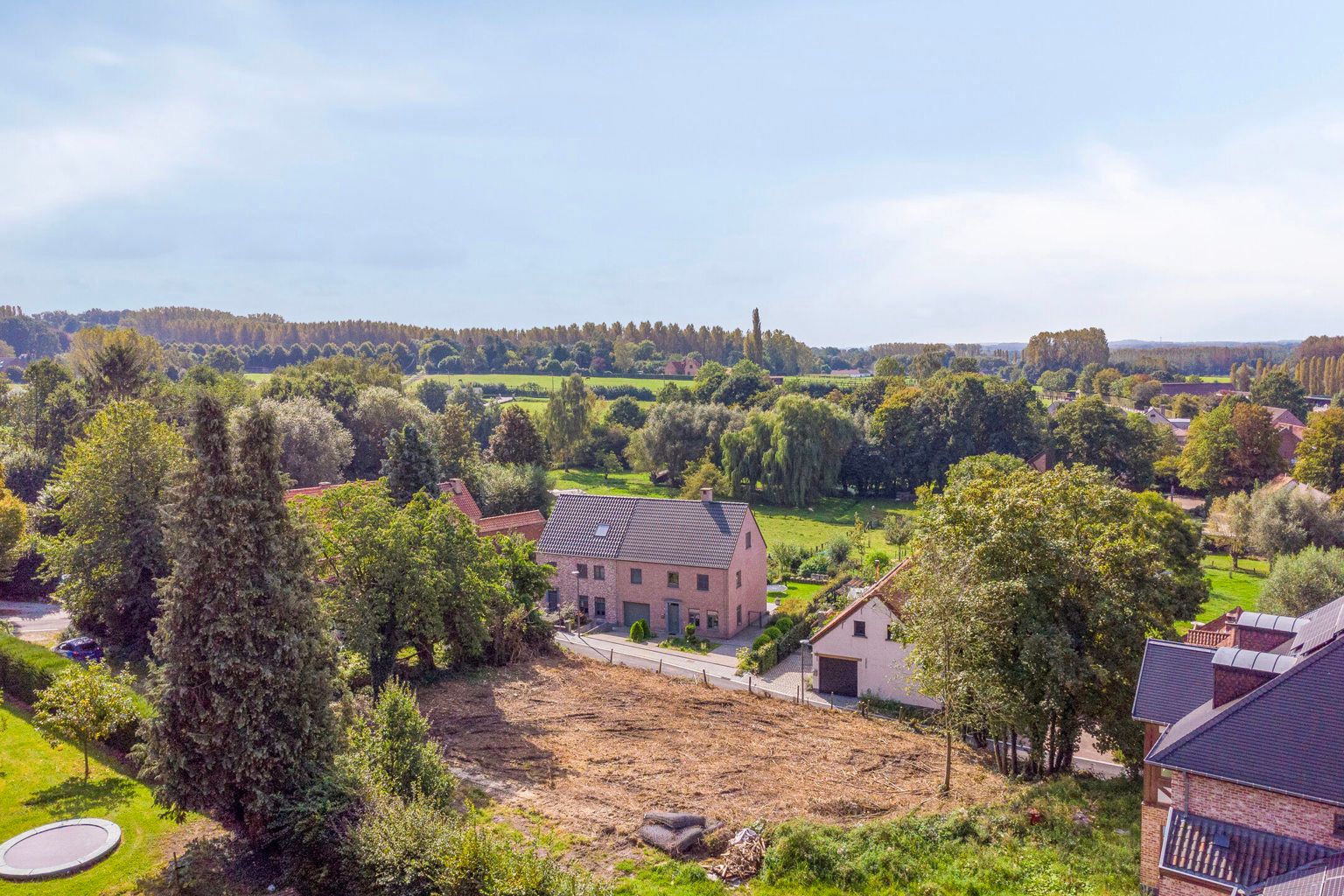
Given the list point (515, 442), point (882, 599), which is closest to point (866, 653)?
point (882, 599)

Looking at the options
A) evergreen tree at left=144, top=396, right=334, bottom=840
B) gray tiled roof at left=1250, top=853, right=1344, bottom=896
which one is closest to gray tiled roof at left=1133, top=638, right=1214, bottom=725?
gray tiled roof at left=1250, top=853, right=1344, bottom=896

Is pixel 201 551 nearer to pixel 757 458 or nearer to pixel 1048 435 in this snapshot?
pixel 757 458

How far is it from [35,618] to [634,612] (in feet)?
95.9

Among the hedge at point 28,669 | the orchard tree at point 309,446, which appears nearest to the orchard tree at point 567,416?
the orchard tree at point 309,446

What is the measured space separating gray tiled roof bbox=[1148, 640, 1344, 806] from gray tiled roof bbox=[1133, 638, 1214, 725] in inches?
64.4

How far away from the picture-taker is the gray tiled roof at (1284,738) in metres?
13.3

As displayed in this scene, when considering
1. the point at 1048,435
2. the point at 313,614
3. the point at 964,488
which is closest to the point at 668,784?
the point at 313,614

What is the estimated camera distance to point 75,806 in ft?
63.5

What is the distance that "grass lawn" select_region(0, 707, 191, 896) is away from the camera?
16.1m

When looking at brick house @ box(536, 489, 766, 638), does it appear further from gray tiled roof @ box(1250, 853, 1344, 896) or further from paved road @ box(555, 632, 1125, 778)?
gray tiled roof @ box(1250, 853, 1344, 896)

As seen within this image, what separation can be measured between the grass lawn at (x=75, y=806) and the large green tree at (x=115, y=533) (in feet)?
25.7

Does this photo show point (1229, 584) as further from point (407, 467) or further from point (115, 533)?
point (115, 533)

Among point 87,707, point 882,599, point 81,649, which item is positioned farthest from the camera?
point 81,649

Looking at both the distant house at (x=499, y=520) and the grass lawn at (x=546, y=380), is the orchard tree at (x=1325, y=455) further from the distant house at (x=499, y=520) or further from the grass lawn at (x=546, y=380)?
the grass lawn at (x=546, y=380)
